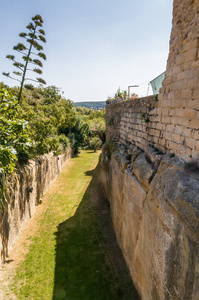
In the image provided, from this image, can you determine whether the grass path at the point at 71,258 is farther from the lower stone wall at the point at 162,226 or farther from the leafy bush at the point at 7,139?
the leafy bush at the point at 7,139

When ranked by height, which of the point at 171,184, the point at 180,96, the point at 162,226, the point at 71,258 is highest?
the point at 180,96

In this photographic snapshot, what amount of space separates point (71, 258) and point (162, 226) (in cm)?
519

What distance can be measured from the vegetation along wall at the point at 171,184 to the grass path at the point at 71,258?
106 centimetres

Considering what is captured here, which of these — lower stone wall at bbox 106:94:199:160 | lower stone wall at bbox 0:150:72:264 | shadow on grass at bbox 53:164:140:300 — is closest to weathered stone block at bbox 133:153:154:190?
lower stone wall at bbox 106:94:199:160

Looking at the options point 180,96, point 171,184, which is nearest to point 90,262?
point 171,184

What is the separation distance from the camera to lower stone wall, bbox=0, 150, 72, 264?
25.0 ft

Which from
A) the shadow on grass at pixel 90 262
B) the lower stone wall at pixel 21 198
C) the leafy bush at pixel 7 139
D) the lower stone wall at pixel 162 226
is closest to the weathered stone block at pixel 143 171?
the lower stone wall at pixel 162 226

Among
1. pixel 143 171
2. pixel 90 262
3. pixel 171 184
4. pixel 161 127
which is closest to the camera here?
pixel 171 184

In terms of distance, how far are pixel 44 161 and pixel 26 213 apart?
453 centimetres

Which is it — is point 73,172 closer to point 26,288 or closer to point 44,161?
point 44,161

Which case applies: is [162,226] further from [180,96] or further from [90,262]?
[90,262]

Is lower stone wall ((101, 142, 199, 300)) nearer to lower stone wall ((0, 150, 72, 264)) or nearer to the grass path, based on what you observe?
the grass path

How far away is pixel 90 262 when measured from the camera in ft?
23.6

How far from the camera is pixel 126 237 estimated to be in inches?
260
